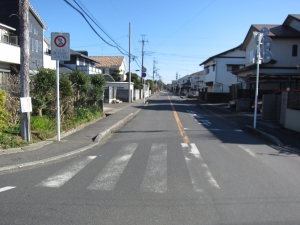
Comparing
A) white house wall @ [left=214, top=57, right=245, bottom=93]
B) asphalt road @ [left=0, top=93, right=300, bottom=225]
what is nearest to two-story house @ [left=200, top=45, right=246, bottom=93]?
white house wall @ [left=214, top=57, right=245, bottom=93]

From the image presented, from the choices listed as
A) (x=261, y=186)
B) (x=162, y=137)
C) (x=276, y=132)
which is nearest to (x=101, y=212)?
(x=261, y=186)

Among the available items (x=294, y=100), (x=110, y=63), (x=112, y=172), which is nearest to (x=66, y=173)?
(x=112, y=172)

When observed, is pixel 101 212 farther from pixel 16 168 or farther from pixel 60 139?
pixel 60 139

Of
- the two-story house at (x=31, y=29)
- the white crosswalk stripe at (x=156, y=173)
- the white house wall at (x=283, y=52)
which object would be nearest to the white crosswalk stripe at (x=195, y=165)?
the white crosswalk stripe at (x=156, y=173)

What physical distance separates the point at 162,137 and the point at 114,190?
6461mm

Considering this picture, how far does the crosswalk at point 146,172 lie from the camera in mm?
5734

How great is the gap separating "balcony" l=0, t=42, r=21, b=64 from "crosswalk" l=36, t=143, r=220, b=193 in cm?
1478

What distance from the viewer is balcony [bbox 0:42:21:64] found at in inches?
775

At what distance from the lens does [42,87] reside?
12156mm

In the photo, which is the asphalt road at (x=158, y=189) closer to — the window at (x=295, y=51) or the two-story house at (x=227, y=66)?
the window at (x=295, y=51)

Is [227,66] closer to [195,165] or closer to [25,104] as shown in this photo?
[25,104]

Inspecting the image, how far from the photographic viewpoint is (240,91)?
107ft

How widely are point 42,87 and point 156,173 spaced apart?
7.57 m

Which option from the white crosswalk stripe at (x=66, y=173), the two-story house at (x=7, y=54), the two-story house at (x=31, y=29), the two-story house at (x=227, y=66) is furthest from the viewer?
the two-story house at (x=227, y=66)
